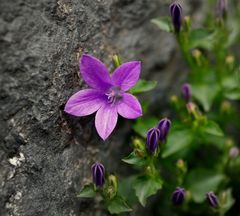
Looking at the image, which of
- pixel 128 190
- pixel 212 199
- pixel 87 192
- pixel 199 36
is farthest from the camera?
pixel 199 36

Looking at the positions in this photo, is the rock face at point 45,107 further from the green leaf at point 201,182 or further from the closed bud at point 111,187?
the green leaf at point 201,182

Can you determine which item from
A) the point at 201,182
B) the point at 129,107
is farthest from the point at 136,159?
the point at 201,182

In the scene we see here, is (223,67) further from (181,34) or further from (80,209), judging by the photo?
(80,209)

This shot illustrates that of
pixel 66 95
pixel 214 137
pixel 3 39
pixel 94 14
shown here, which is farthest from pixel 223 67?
pixel 3 39

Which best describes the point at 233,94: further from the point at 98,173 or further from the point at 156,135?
the point at 98,173

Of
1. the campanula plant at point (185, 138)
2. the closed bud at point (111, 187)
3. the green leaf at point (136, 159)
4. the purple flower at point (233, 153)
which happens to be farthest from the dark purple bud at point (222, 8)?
the closed bud at point (111, 187)
